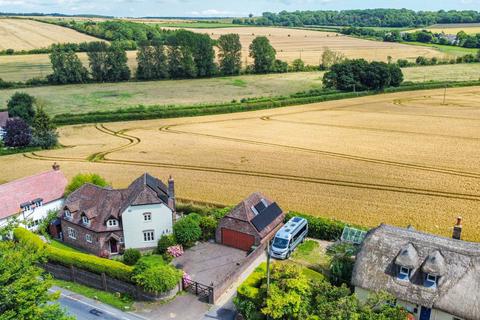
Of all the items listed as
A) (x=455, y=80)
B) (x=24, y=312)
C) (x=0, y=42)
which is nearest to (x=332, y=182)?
(x=24, y=312)

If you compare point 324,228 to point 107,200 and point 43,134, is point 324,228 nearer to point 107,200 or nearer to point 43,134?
point 107,200

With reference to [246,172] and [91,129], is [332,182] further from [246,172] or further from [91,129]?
[91,129]

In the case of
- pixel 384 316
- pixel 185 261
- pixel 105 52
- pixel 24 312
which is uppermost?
pixel 105 52

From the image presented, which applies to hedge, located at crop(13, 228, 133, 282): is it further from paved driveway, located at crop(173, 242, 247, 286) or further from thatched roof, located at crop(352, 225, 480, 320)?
thatched roof, located at crop(352, 225, 480, 320)

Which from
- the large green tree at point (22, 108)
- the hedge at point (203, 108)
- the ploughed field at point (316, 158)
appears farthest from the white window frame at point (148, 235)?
the hedge at point (203, 108)

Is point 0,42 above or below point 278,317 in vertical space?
above

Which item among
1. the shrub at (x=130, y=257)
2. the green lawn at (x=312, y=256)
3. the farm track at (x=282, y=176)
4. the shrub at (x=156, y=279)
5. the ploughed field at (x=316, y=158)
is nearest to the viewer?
the shrub at (x=156, y=279)

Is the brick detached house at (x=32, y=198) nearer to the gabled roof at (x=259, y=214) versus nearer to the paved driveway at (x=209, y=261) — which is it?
the paved driveway at (x=209, y=261)
